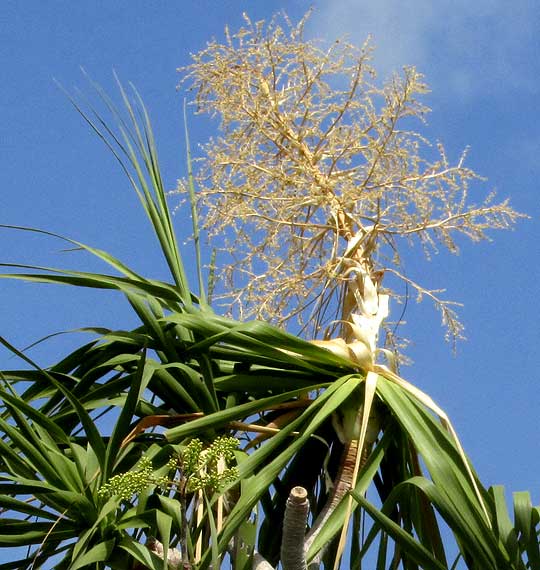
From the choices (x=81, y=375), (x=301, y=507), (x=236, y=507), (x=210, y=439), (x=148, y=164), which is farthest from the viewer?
(x=148, y=164)

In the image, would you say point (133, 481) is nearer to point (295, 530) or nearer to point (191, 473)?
point (191, 473)

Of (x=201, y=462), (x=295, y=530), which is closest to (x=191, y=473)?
(x=201, y=462)

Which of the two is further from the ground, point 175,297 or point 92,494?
point 175,297

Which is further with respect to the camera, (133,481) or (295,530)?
(295,530)

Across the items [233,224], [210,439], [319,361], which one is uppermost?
[233,224]

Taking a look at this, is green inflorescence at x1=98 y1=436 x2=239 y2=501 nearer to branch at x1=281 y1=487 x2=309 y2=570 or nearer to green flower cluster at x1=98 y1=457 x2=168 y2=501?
green flower cluster at x1=98 y1=457 x2=168 y2=501

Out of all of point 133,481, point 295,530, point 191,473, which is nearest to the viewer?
point 191,473

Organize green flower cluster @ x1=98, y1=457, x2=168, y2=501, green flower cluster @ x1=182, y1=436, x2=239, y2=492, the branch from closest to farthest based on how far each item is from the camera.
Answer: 1. green flower cluster @ x1=182, y1=436, x2=239, y2=492
2. green flower cluster @ x1=98, y1=457, x2=168, y2=501
3. the branch

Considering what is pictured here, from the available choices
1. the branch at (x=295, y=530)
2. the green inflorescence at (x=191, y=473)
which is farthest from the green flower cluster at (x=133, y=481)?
the branch at (x=295, y=530)

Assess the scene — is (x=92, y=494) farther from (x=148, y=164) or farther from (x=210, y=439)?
(x=148, y=164)

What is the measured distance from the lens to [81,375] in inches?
156

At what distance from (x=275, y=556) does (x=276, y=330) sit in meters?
0.68

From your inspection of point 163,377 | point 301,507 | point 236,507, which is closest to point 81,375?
point 163,377

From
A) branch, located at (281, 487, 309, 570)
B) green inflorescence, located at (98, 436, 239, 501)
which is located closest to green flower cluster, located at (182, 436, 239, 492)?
green inflorescence, located at (98, 436, 239, 501)
